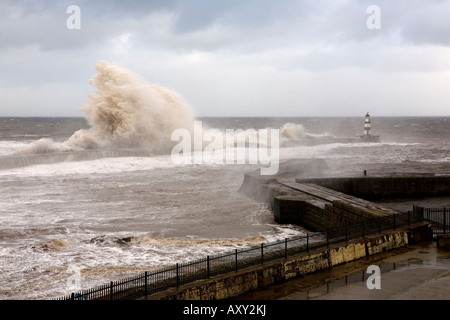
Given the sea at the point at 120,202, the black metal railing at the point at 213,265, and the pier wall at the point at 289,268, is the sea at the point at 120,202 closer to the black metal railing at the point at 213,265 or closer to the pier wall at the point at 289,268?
the black metal railing at the point at 213,265

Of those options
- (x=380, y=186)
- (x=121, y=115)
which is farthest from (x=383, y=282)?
(x=121, y=115)

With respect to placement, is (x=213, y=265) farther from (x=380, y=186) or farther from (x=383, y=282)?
(x=380, y=186)

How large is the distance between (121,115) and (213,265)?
127 ft

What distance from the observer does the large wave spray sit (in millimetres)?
46125

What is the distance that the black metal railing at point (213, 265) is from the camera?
8008 mm

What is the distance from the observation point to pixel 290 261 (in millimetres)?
9641

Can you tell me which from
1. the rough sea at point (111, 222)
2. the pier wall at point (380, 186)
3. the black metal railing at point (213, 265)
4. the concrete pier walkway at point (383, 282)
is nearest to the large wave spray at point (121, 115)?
the rough sea at point (111, 222)

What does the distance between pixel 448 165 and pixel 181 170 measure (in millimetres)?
19606

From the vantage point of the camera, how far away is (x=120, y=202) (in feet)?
68.8

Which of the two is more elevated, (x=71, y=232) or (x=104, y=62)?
(x=104, y=62)

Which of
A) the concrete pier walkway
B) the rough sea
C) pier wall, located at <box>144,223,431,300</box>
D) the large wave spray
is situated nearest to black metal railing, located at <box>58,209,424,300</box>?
pier wall, located at <box>144,223,431,300</box>

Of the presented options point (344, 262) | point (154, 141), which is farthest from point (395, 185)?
point (154, 141)

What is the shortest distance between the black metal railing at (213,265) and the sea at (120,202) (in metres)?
1.87

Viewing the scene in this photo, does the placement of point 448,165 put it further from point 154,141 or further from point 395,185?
point 154,141
